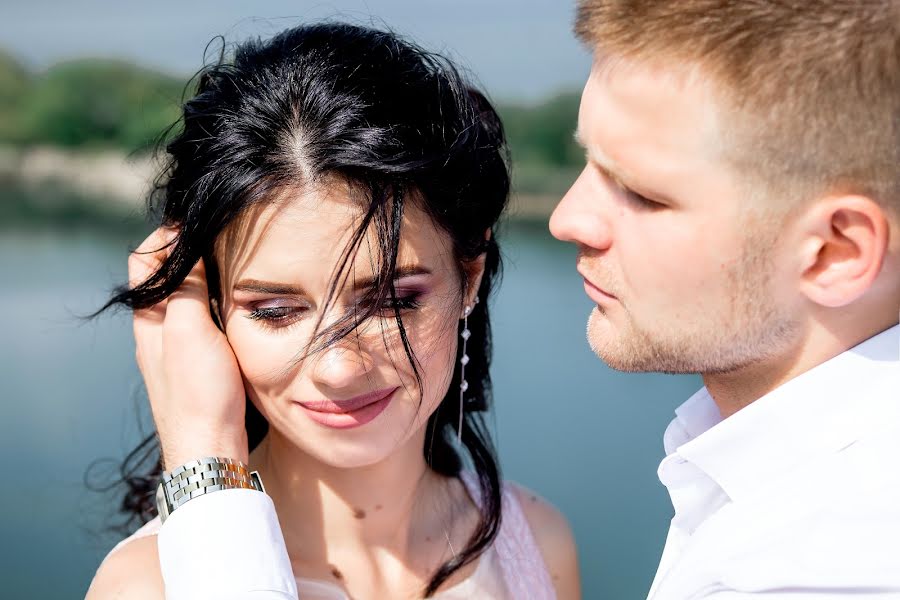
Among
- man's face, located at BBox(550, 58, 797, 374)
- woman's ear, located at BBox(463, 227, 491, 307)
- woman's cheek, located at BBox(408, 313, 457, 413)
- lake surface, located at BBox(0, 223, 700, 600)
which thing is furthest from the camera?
lake surface, located at BBox(0, 223, 700, 600)

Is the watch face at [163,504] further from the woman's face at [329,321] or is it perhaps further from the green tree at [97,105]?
the green tree at [97,105]

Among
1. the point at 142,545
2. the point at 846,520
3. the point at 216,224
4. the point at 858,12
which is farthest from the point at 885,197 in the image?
the point at 142,545

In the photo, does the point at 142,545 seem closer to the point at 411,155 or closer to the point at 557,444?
the point at 411,155

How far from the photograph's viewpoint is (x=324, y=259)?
1689 mm

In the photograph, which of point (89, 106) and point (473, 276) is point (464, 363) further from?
point (89, 106)

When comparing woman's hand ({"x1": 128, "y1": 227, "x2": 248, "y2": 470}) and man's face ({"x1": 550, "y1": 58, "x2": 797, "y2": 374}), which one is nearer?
man's face ({"x1": 550, "y1": 58, "x2": 797, "y2": 374})

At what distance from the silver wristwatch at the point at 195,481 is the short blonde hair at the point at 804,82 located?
3.21 feet

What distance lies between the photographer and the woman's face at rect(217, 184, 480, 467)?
170cm

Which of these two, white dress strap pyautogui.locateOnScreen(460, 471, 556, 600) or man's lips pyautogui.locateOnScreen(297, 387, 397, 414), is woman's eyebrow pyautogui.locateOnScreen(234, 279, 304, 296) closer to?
man's lips pyautogui.locateOnScreen(297, 387, 397, 414)

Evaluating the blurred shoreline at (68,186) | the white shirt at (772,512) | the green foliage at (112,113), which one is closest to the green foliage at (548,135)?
the green foliage at (112,113)

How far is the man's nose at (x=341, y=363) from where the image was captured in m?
1.71

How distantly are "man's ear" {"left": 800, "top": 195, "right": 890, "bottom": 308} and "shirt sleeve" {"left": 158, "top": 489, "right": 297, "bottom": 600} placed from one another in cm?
97

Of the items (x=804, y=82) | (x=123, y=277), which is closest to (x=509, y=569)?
(x=804, y=82)

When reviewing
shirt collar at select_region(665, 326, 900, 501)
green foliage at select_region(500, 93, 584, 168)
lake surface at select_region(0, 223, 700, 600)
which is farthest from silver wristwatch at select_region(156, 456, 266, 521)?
green foliage at select_region(500, 93, 584, 168)
